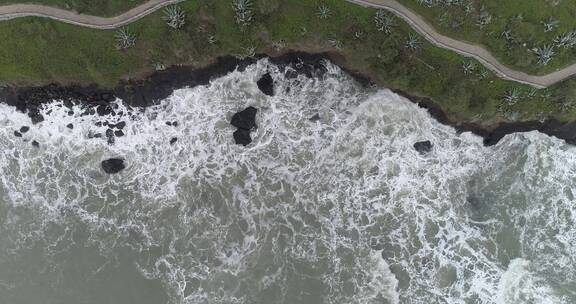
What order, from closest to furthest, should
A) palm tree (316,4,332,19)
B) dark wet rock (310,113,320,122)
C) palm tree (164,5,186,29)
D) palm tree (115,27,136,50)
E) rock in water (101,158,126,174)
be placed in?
palm tree (164,5,186,29) → palm tree (316,4,332,19) → palm tree (115,27,136,50) → rock in water (101,158,126,174) → dark wet rock (310,113,320,122)

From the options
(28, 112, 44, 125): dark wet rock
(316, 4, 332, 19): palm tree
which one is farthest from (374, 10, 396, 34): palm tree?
(28, 112, 44, 125): dark wet rock

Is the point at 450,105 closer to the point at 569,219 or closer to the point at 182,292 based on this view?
the point at 569,219

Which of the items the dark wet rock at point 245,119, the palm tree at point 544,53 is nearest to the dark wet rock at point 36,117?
the dark wet rock at point 245,119

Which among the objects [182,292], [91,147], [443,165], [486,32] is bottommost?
[182,292]

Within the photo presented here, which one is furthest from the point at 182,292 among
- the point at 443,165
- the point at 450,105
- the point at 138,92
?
the point at 450,105

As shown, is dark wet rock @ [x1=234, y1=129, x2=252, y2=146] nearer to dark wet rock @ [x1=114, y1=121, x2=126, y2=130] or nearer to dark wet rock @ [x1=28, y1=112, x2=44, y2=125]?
dark wet rock @ [x1=114, y1=121, x2=126, y2=130]

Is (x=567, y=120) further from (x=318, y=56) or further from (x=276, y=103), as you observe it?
(x=276, y=103)

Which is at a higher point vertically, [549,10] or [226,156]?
[549,10]
